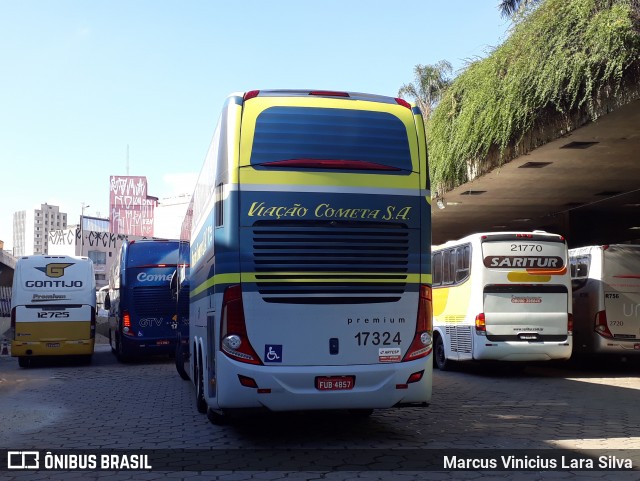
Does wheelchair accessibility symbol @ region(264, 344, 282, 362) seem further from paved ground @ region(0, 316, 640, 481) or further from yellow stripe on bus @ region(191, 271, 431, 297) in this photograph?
paved ground @ region(0, 316, 640, 481)

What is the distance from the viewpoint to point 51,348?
68.6 ft

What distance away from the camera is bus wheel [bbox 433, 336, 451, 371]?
60.1ft

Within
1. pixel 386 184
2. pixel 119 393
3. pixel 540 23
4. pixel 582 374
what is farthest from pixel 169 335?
pixel 386 184

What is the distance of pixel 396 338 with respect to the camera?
331 inches

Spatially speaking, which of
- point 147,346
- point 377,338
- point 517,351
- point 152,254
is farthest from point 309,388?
point 152,254

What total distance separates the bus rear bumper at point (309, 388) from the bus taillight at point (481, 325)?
26.2 ft

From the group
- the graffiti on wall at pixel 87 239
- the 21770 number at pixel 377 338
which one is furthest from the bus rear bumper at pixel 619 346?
the graffiti on wall at pixel 87 239

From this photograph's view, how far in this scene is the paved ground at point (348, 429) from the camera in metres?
7.13

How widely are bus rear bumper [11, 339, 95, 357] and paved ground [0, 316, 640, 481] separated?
5.72 metres

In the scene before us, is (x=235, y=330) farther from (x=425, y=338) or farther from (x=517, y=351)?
(x=517, y=351)

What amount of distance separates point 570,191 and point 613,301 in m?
6.38

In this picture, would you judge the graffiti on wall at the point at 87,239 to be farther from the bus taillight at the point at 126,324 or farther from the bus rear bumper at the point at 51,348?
the bus taillight at the point at 126,324

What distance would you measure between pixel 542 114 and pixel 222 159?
29.1 ft

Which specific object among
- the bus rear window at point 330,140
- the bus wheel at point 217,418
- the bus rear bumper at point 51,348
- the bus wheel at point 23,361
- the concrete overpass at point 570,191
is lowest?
the bus wheel at point 23,361
